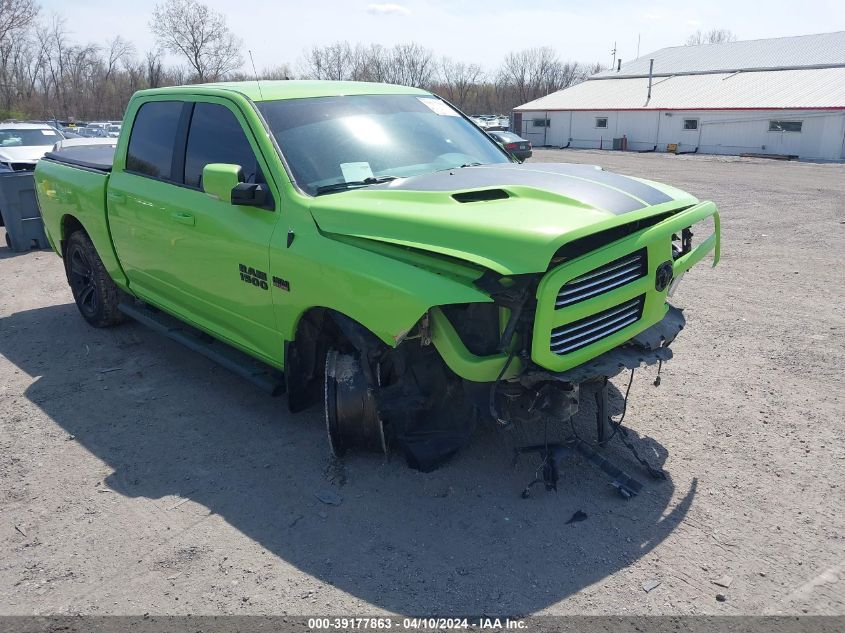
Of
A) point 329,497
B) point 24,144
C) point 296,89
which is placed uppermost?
point 296,89

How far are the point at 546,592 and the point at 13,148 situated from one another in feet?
52.0

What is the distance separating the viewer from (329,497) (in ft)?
11.7

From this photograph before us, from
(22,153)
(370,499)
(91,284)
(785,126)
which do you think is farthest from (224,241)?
(785,126)

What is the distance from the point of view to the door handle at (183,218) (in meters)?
4.36

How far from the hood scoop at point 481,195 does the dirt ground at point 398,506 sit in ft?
4.92

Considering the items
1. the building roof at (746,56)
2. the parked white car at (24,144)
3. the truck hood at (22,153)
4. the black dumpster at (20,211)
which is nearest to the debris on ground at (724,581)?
the black dumpster at (20,211)

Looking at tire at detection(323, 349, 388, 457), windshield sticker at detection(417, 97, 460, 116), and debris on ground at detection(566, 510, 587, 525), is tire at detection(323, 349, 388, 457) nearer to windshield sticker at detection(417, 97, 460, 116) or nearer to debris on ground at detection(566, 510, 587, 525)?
debris on ground at detection(566, 510, 587, 525)

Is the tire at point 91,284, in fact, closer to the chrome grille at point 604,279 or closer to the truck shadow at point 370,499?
the truck shadow at point 370,499

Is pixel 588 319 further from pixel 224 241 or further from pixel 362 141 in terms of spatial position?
pixel 224 241

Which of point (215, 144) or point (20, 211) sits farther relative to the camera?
point (20, 211)

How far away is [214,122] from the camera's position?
174 inches

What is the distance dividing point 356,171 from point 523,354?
161 cm

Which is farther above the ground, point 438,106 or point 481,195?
point 438,106

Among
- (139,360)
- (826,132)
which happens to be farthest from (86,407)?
(826,132)
